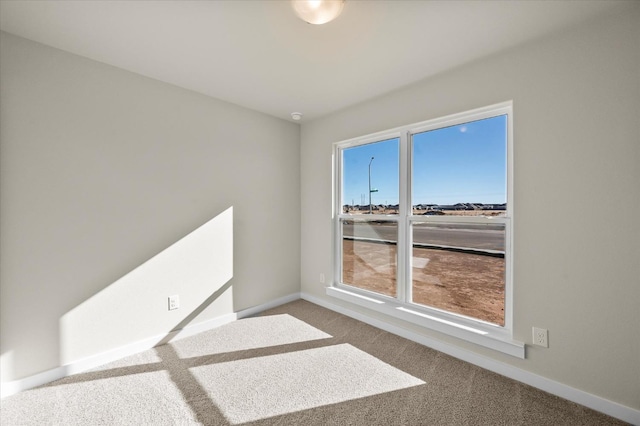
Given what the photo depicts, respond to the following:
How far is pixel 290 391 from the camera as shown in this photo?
1893 mm

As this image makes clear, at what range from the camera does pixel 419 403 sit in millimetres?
1779

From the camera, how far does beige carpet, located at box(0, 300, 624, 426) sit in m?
1.65

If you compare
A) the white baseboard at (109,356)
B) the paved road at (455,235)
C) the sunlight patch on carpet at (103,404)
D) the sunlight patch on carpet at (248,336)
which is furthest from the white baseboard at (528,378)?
the sunlight patch on carpet at (103,404)

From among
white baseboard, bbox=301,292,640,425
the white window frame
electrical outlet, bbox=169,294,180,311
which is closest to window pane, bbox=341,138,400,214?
the white window frame

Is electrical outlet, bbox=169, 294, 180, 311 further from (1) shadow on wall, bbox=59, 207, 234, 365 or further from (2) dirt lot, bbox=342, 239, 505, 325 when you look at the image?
(2) dirt lot, bbox=342, 239, 505, 325

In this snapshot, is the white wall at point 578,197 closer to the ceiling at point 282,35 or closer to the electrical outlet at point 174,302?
the ceiling at point 282,35

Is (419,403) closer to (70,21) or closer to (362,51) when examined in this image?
(362,51)

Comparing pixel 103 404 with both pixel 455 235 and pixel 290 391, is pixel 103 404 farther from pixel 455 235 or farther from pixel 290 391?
pixel 455 235

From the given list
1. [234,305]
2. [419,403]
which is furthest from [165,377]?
[419,403]

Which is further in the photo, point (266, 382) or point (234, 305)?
point (234, 305)

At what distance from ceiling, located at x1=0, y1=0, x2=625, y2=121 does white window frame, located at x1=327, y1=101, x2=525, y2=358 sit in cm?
49

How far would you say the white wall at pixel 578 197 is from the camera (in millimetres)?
1612

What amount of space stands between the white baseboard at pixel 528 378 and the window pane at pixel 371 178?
4.11 ft

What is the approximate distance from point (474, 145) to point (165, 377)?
3.19m
